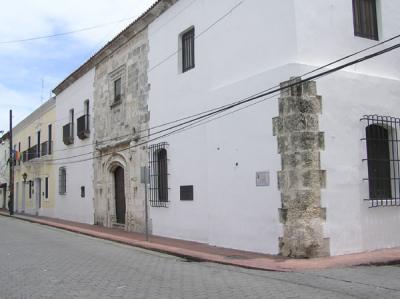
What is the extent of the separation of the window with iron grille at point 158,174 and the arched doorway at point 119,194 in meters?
3.18

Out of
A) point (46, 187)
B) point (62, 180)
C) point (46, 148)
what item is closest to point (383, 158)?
point (62, 180)

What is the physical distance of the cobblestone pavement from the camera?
7.36 metres

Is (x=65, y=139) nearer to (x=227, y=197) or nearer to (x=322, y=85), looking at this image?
Answer: (x=227, y=197)

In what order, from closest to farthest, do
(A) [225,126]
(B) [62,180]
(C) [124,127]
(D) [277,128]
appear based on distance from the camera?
(D) [277,128], (A) [225,126], (C) [124,127], (B) [62,180]

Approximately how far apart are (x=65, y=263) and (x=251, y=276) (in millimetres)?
4020

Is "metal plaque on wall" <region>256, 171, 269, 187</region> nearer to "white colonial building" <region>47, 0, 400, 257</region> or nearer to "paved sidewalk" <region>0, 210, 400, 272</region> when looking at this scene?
"white colonial building" <region>47, 0, 400, 257</region>

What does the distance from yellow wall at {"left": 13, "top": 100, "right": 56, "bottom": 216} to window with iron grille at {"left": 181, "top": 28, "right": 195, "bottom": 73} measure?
14750 millimetres

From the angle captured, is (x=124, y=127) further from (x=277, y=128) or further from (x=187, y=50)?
(x=277, y=128)

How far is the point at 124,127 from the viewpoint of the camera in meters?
18.9

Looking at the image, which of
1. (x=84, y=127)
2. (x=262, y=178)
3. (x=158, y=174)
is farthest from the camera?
(x=84, y=127)

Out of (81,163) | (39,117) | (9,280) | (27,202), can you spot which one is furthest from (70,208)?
(9,280)

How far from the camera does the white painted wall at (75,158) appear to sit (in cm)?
2256

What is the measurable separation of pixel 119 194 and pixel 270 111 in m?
10.1

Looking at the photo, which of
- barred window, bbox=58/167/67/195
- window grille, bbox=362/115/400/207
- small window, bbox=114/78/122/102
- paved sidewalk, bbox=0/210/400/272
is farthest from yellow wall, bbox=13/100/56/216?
window grille, bbox=362/115/400/207
